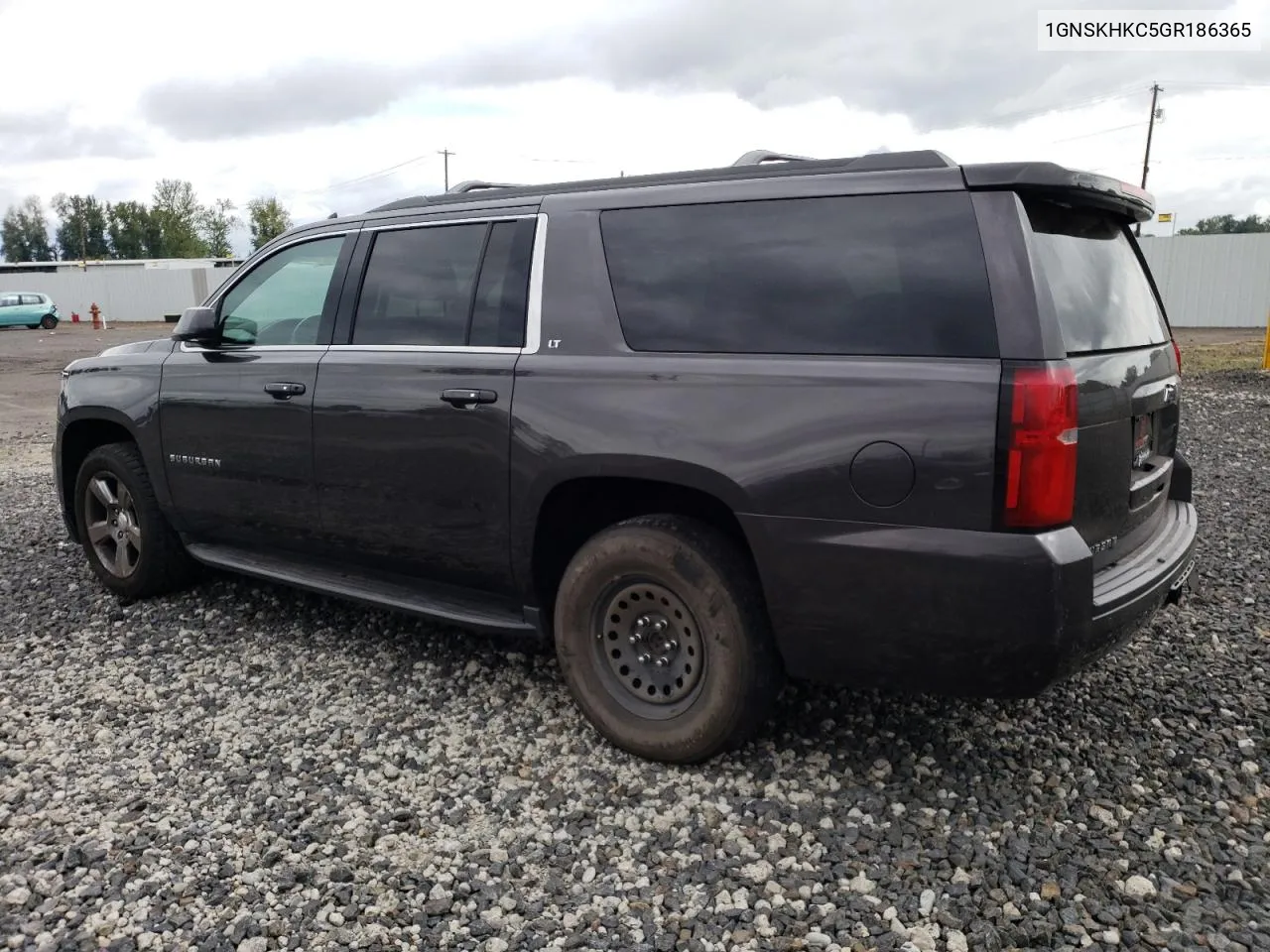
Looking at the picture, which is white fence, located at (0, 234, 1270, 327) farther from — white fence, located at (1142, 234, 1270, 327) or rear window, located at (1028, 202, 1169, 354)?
rear window, located at (1028, 202, 1169, 354)

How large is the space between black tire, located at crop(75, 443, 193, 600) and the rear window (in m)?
4.08

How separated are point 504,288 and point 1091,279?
6.39ft

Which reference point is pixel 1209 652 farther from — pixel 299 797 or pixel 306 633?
pixel 306 633

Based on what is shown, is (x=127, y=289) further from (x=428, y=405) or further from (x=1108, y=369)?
(x=1108, y=369)

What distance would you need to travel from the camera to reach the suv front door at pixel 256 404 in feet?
13.9

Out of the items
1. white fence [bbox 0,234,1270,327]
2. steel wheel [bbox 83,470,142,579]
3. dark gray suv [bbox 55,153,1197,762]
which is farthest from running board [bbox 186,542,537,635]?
white fence [bbox 0,234,1270,327]

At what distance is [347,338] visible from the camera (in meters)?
4.13

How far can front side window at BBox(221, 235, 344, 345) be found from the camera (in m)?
4.33

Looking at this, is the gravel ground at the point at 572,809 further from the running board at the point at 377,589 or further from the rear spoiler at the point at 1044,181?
the rear spoiler at the point at 1044,181

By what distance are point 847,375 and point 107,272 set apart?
54.1 meters

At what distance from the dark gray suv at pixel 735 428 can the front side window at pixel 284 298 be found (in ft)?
0.09

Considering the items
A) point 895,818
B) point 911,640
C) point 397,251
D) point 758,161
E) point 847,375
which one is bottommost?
point 895,818

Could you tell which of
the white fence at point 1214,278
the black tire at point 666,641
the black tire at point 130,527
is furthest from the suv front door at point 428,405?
the white fence at point 1214,278


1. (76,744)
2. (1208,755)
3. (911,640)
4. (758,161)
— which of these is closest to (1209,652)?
(1208,755)
